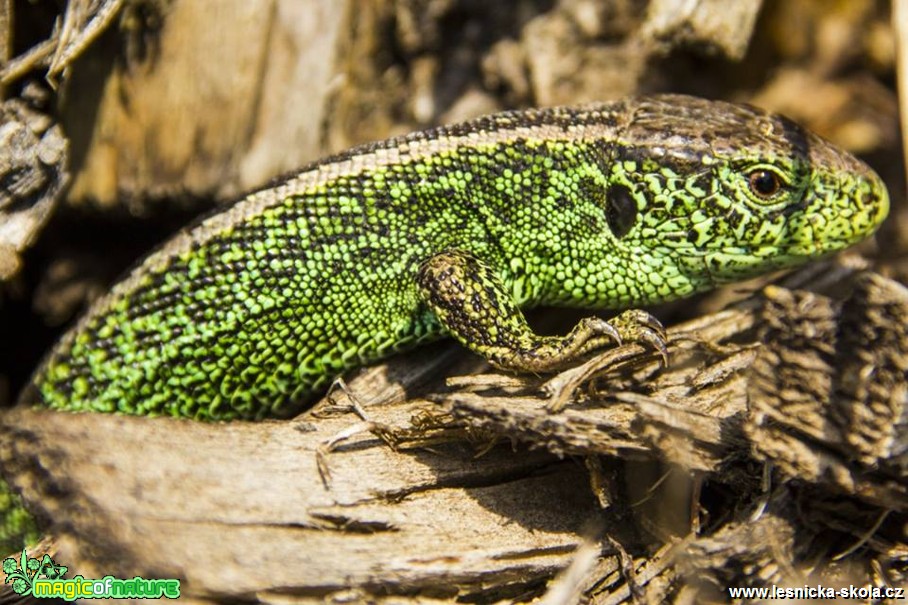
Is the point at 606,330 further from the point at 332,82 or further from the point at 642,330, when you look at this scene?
the point at 332,82

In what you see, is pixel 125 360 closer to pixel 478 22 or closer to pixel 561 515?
pixel 561 515

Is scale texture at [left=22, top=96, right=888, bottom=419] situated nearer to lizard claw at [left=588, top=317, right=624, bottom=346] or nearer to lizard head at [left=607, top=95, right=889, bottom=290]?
lizard head at [left=607, top=95, right=889, bottom=290]

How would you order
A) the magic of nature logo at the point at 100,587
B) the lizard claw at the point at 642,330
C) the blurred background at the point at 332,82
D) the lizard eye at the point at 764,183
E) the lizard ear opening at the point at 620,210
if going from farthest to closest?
the blurred background at the point at 332,82 < the lizard ear opening at the point at 620,210 < the lizard eye at the point at 764,183 < the lizard claw at the point at 642,330 < the magic of nature logo at the point at 100,587

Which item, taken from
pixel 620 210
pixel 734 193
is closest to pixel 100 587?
pixel 620 210

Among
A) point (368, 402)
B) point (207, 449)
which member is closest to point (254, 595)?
point (207, 449)

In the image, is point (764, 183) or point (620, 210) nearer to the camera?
point (764, 183)

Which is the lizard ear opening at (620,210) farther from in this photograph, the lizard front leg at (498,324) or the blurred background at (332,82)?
the blurred background at (332,82)

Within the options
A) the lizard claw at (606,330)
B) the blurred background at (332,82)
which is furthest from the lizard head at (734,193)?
the blurred background at (332,82)
